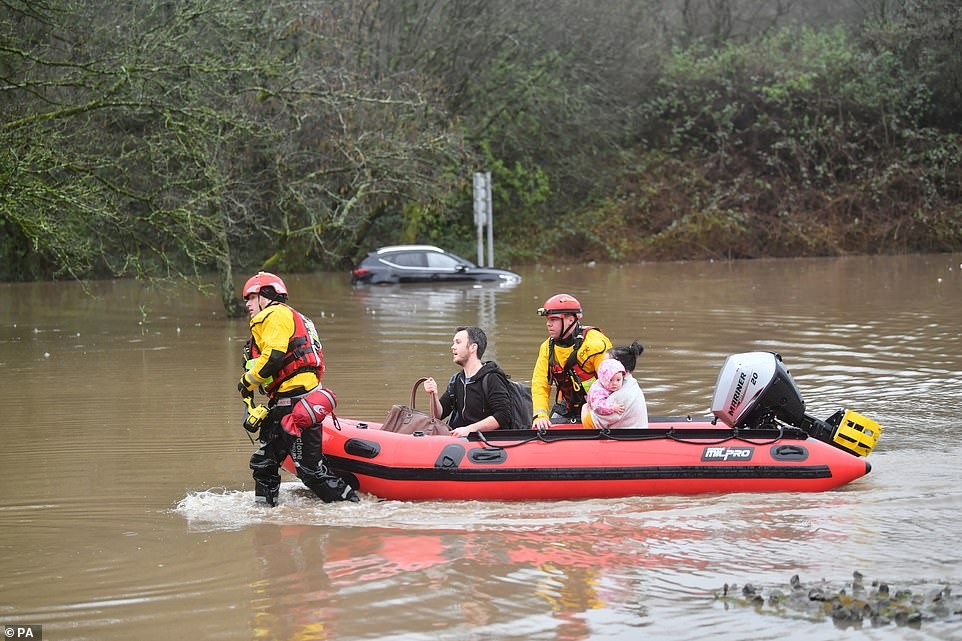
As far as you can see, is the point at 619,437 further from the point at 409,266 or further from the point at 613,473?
the point at 409,266

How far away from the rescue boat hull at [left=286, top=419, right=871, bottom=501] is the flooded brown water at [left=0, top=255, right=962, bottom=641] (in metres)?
0.12

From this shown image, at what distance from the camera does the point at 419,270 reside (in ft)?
91.4

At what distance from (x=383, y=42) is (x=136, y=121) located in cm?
1454

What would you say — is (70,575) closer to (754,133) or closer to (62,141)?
(62,141)

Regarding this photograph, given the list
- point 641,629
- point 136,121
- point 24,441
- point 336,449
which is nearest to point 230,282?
point 136,121

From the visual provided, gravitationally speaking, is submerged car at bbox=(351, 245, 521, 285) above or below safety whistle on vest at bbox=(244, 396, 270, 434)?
above

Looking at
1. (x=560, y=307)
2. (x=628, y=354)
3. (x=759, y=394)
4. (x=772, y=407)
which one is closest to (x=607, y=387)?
(x=628, y=354)

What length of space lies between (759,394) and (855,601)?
303 cm

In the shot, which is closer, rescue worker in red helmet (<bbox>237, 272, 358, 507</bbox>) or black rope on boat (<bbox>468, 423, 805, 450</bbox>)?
rescue worker in red helmet (<bbox>237, 272, 358, 507</bbox>)

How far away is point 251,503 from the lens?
26.7 feet

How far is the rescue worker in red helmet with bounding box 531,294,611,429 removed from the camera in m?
8.88

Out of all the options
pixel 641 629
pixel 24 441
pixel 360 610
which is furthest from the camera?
pixel 24 441

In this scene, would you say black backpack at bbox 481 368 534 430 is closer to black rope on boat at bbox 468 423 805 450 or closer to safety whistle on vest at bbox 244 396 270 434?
black rope on boat at bbox 468 423 805 450

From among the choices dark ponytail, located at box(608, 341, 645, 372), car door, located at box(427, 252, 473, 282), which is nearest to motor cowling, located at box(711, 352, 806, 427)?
dark ponytail, located at box(608, 341, 645, 372)
